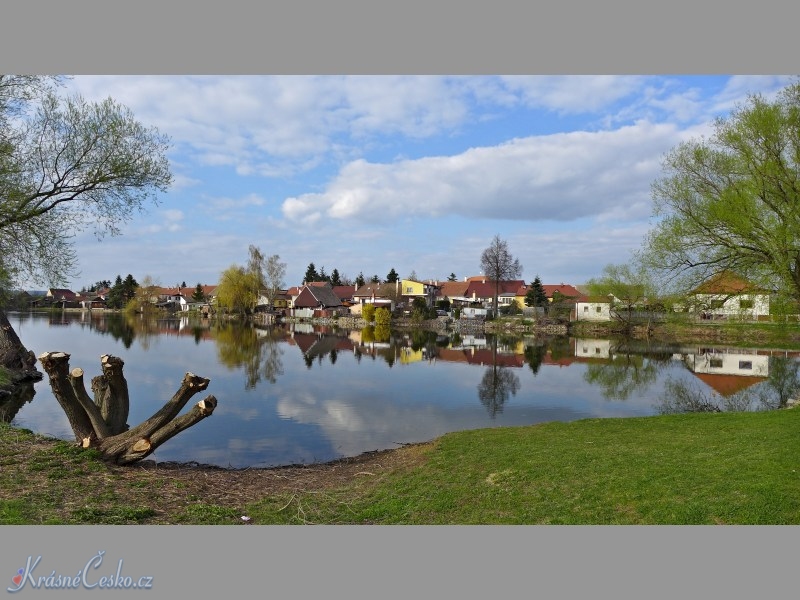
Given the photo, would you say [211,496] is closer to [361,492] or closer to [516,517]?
[361,492]

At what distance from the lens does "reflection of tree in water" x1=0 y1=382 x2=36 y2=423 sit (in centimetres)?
1639

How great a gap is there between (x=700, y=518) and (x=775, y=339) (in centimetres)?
5600

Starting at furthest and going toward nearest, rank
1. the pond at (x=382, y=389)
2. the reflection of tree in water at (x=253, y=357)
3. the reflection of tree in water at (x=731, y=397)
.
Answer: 1. the reflection of tree in water at (x=253, y=357)
2. the reflection of tree in water at (x=731, y=397)
3. the pond at (x=382, y=389)

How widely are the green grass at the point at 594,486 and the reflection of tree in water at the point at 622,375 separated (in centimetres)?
1332

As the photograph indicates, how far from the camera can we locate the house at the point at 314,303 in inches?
3834

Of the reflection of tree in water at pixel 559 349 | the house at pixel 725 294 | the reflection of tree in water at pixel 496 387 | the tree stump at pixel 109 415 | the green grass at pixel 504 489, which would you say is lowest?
the reflection of tree in water at pixel 496 387

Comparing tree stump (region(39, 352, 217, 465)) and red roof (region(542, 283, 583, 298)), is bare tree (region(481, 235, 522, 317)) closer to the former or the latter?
red roof (region(542, 283, 583, 298))

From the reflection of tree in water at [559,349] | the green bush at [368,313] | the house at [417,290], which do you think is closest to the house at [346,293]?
the house at [417,290]

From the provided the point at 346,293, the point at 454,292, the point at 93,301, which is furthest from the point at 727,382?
the point at 93,301

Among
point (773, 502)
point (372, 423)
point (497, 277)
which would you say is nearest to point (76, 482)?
point (773, 502)

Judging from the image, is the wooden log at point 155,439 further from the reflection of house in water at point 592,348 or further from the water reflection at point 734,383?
the reflection of house in water at point 592,348

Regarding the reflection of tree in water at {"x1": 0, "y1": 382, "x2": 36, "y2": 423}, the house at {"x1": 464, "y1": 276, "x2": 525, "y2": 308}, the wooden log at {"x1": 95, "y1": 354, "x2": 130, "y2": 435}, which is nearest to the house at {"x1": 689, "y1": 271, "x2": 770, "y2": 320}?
the wooden log at {"x1": 95, "y1": 354, "x2": 130, "y2": 435}

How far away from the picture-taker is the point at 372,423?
16891 millimetres

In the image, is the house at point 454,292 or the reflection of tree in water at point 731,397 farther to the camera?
the house at point 454,292
